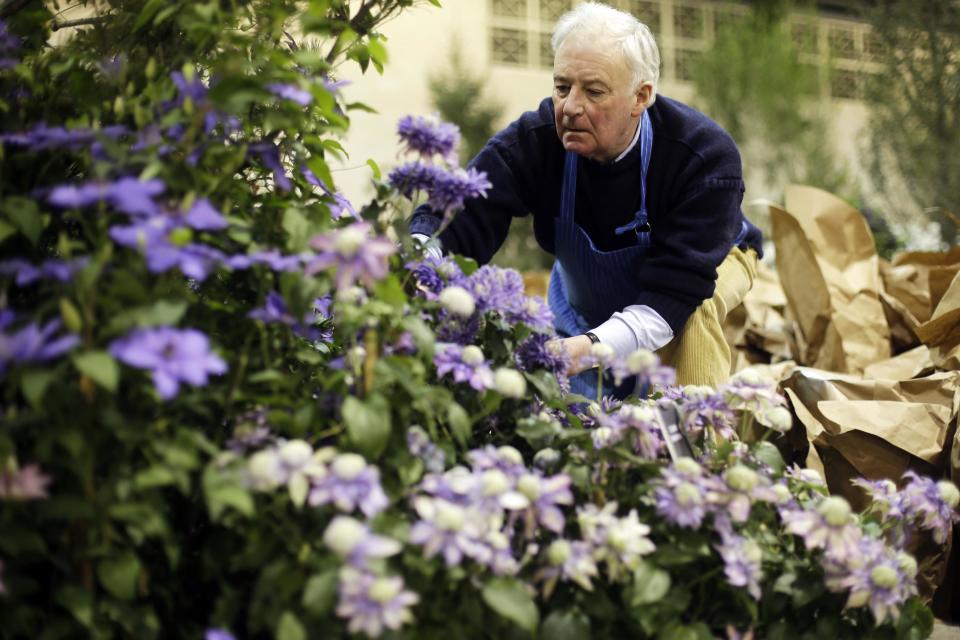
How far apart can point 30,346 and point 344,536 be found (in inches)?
14.0

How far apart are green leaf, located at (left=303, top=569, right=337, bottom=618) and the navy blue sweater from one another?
35.8 inches

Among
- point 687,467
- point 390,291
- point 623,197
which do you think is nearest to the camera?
point 390,291

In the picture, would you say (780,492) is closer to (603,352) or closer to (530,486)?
(603,352)

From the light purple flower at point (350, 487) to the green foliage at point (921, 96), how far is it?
3512 millimetres

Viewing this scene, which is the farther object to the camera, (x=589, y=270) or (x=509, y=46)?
(x=509, y=46)

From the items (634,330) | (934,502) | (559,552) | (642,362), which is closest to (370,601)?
(559,552)

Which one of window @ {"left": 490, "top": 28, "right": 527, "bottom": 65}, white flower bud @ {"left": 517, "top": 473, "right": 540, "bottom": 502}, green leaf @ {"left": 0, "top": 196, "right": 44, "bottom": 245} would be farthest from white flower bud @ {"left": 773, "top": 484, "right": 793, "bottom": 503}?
window @ {"left": 490, "top": 28, "right": 527, "bottom": 65}

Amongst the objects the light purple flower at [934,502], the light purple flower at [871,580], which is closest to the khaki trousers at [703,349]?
the light purple flower at [934,502]

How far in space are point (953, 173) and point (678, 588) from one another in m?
3.47

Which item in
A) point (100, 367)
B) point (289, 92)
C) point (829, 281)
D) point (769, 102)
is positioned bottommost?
point (769, 102)

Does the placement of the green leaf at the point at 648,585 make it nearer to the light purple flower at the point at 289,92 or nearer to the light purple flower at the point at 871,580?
the light purple flower at the point at 871,580

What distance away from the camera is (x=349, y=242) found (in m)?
0.91

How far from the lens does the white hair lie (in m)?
1.72

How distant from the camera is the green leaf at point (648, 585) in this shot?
3.38 feet
